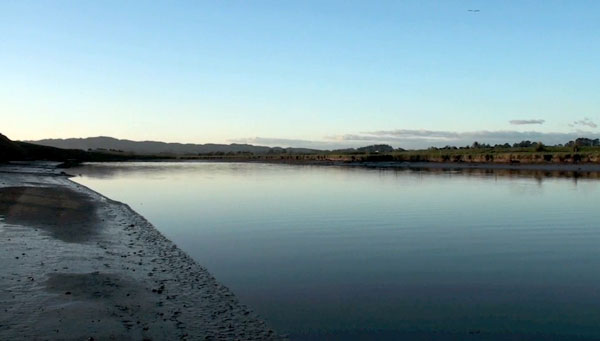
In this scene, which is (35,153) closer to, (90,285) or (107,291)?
(90,285)

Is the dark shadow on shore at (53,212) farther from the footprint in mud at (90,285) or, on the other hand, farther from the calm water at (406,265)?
the footprint in mud at (90,285)

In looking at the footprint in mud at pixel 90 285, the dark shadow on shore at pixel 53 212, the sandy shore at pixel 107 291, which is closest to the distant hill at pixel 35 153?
the dark shadow on shore at pixel 53 212

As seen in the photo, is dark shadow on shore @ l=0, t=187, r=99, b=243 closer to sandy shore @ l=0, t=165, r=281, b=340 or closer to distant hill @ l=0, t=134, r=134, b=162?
sandy shore @ l=0, t=165, r=281, b=340

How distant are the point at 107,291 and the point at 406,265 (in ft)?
24.0

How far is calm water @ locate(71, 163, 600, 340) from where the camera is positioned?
9.26m

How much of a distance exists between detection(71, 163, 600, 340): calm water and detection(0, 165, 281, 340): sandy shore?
78 centimetres

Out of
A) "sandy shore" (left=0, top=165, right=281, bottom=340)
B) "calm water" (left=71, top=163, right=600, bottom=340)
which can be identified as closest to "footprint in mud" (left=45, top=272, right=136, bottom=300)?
"sandy shore" (left=0, top=165, right=281, bottom=340)

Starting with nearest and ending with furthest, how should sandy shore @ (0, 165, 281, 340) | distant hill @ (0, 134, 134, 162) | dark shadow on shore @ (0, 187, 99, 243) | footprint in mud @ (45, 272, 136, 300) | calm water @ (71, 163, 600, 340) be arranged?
sandy shore @ (0, 165, 281, 340) < calm water @ (71, 163, 600, 340) < footprint in mud @ (45, 272, 136, 300) < dark shadow on shore @ (0, 187, 99, 243) < distant hill @ (0, 134, 134, 162)

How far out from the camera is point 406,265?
44.5 feet

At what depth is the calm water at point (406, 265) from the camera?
9258mm

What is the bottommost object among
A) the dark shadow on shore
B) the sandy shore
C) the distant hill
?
the sandy shore

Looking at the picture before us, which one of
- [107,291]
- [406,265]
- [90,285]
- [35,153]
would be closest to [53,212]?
[90,285]

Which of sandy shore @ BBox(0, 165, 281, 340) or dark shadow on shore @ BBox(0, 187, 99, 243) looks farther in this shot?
dark shadow on shore @ BBox(0, 187, 99, 243)

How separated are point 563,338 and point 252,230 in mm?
12809
